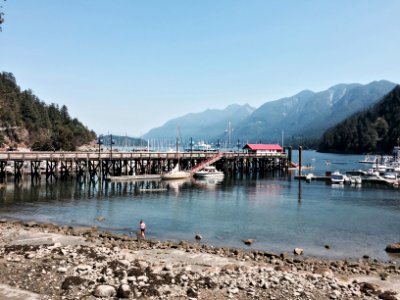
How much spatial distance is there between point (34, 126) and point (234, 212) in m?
122

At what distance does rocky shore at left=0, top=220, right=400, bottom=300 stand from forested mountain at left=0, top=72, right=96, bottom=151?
317 feet

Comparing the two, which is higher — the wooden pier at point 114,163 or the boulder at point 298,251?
the wooden pier at point 114,163

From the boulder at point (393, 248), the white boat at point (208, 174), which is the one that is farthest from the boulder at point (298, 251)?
the white boat at point (208, 174)

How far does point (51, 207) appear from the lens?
5309 centimetres

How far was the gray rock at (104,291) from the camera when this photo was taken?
775 inches

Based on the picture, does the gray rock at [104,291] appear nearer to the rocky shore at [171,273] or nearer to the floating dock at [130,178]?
the rocky shore at [171,273]

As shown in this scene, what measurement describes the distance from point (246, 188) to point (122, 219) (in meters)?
36.4

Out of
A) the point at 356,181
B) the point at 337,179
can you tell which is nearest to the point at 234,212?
the point at 337,179

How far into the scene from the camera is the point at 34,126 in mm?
151750

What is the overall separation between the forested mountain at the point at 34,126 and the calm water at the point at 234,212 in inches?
1928

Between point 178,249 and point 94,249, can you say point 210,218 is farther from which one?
point 94,249

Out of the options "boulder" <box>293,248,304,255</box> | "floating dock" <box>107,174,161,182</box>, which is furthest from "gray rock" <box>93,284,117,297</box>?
"floating dock" <box>107,174,161,182</box>

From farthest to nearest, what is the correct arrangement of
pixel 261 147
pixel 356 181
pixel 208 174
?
pixel 261 147
pixel 208 174
pixel 356 181

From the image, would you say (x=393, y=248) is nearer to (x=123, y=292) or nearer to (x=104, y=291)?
(x=123, y=292)
